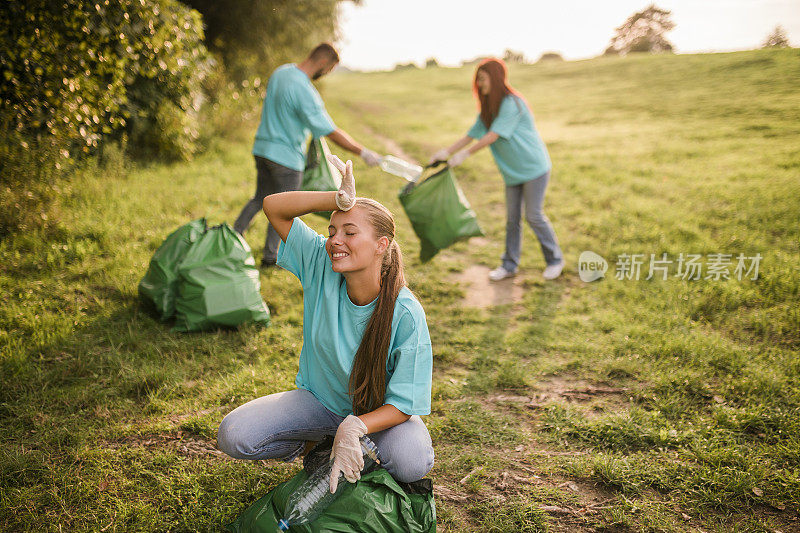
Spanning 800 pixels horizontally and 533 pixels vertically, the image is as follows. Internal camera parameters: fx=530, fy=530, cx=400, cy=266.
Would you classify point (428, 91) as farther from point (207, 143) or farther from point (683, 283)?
point (683, 283)

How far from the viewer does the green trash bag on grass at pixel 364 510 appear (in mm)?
1674

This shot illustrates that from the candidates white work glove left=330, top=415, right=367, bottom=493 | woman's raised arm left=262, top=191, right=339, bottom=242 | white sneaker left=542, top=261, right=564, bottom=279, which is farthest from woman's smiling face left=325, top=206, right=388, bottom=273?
white sneaker left=542, top=261, right=564, bottom=279

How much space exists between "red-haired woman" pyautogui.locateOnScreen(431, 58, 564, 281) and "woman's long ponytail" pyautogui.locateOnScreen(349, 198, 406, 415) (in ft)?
7.40

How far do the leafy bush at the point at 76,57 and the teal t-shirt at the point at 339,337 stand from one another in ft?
12.7

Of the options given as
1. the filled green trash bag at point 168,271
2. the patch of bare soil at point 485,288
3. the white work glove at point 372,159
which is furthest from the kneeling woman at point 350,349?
Answer: the patch of bare soil at point 485,288

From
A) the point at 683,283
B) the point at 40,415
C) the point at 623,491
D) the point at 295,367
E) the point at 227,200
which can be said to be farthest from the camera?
the point at 227,200

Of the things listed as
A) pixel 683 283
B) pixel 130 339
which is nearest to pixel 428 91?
pixel 683 283

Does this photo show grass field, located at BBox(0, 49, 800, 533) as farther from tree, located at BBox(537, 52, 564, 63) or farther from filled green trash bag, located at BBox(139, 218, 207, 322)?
tree, located at BBox(537, 52, 564, 63)

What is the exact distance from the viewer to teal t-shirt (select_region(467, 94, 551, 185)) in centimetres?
434

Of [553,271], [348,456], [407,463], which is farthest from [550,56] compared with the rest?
[348,456]

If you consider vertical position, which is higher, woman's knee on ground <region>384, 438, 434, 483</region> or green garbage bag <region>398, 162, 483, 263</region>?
green garbage bag <region>398, 162, 483, 263</region>

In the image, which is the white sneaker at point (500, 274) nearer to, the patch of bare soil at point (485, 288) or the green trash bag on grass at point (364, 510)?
the patch of bare soil at point (485, 288)

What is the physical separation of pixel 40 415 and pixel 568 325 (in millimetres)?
3376

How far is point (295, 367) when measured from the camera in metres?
3.19
